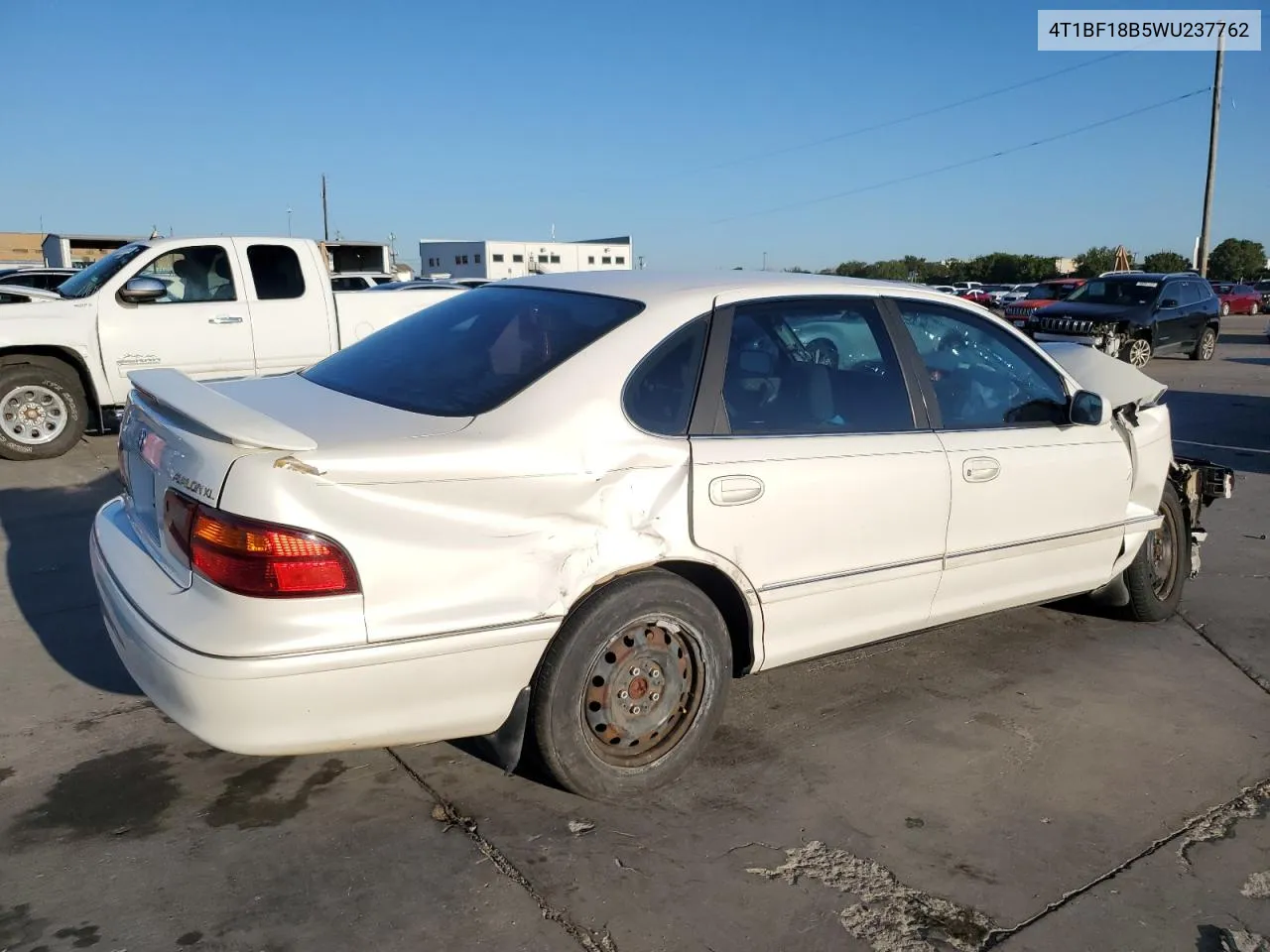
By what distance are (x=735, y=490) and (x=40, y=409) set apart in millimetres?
7401

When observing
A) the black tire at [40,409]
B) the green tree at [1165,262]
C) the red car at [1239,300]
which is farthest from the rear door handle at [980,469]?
the green tree at [1165,262]

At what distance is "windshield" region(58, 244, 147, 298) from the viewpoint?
8.64m

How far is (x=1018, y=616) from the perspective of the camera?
514cm

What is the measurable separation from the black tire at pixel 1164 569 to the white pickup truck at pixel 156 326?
7.08 metres

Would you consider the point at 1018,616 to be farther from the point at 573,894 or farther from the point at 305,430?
the point at 305,430

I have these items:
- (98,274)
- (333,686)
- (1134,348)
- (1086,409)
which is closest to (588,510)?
(333,686)

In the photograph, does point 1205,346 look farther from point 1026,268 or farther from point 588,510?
point 1026,268

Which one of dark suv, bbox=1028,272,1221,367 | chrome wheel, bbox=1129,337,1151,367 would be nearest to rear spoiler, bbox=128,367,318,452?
dark suv, bbox=1028,272,1221,367

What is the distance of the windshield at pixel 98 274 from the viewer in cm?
864

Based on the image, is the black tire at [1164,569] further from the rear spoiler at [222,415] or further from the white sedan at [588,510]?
the rear spoiler at [222,415]

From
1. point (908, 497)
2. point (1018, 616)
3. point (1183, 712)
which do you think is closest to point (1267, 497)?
point (1018, 616)

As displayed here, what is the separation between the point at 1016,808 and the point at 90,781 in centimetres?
296

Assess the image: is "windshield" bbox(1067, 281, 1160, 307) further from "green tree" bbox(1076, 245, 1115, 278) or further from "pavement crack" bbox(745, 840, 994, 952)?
"green tree" bbox(1076, 245, 1115, 278)

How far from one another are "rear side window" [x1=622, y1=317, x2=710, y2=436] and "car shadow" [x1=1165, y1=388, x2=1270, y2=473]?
7.52m
